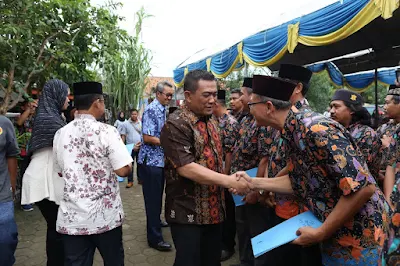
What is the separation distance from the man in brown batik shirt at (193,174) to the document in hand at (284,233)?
0.55 metres

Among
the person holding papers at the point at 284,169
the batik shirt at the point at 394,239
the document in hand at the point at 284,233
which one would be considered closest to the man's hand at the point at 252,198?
the person holding papers at the point at 284,169

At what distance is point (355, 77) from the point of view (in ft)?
31.4

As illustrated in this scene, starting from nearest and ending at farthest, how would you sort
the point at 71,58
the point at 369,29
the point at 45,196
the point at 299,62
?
the point at 45,196 → the point at 71,58 → the point at 369,29 → the point at 299,62

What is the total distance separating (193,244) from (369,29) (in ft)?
15.6

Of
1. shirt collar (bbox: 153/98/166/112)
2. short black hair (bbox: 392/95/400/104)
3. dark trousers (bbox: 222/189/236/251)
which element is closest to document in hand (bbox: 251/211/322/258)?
dark trousers (bbox: 222/189/236/251)

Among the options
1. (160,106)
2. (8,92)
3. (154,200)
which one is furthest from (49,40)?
(154,200)

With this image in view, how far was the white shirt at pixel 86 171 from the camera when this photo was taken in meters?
2.04

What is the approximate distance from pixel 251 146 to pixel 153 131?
141cm

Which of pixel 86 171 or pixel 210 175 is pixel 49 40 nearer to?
pixel 86 171

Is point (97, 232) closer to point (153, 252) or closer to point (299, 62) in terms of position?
point (153, 252)

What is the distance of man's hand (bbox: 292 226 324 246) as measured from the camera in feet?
4.79

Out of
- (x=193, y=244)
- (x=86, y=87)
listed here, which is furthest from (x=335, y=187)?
(x=86, y=87)

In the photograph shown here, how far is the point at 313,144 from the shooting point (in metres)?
1.42

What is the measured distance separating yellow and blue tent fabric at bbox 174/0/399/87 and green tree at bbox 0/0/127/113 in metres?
2.41
